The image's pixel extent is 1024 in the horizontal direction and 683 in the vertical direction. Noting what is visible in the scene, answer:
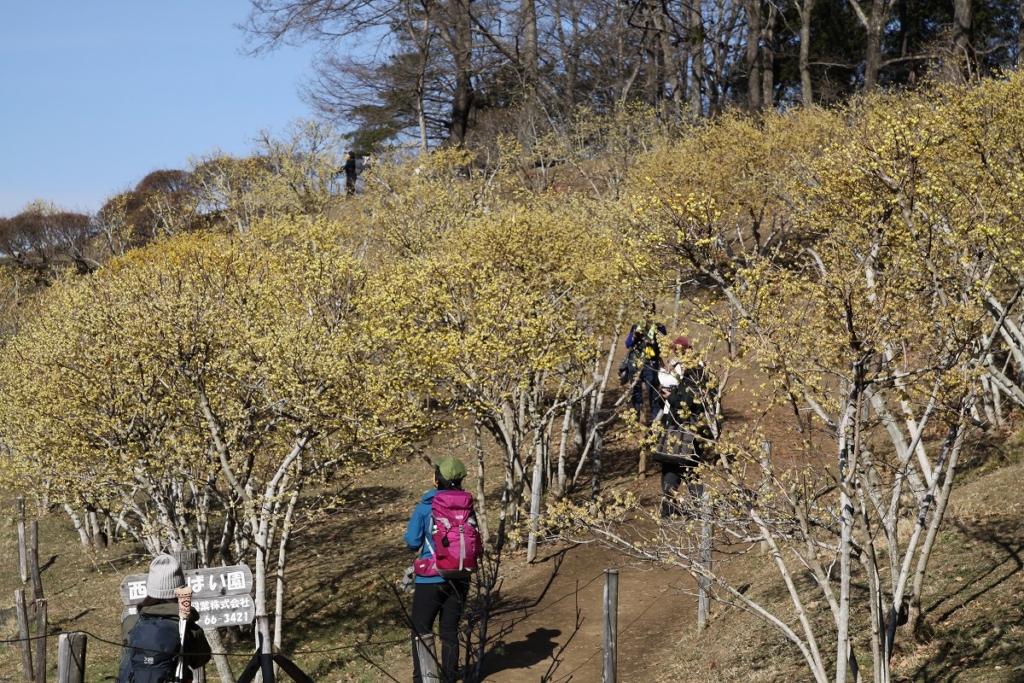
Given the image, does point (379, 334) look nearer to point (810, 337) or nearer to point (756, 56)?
point (810, 337)

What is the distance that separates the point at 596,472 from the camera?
1509 cm

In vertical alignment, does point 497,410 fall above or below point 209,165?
below

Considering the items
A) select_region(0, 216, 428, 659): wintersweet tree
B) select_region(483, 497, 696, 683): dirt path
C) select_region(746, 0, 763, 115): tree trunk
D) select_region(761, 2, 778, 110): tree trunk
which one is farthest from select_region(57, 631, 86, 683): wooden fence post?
select_region(761, 2, 778, 110): tree trunk

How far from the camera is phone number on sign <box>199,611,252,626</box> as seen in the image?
22.7 feet

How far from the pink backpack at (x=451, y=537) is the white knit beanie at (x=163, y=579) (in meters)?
2.01

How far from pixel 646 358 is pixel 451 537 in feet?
20.1

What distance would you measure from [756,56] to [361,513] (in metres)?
22.1

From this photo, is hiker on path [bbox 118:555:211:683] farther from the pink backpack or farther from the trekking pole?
the pink backpack

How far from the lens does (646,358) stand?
501 inches

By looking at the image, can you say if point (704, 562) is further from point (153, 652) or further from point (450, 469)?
point (153, 652)

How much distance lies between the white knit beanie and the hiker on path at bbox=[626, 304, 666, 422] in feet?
18.2

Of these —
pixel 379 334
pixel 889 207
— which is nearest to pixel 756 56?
A: pixel 379 334

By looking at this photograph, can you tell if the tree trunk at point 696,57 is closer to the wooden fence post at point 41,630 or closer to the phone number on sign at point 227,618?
the wooden fence post at point 41,630

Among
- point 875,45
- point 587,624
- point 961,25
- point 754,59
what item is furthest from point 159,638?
point 754,59
